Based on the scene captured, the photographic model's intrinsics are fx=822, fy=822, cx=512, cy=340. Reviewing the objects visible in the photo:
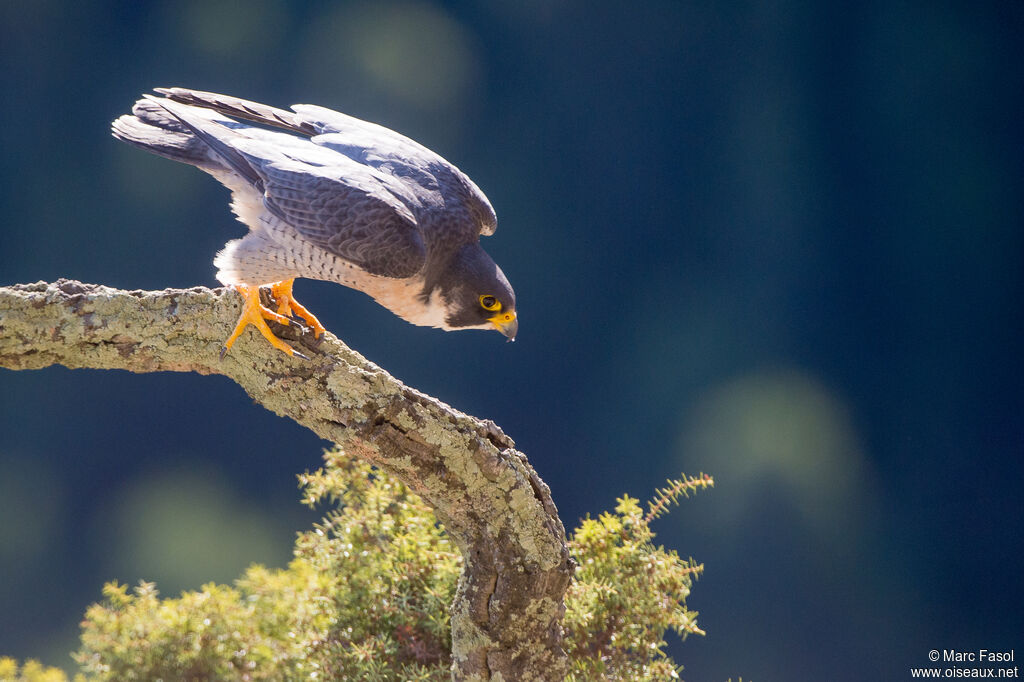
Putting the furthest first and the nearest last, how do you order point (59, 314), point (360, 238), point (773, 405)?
point (773, 405), point (360, 238), point (59, 314)

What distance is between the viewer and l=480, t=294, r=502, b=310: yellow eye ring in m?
2.13

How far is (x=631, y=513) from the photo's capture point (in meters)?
2.30

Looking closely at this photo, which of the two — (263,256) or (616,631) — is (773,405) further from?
(263,256)

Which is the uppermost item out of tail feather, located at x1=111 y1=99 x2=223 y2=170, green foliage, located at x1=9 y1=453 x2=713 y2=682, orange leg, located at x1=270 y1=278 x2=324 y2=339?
tail feather, located at x1=111 y1=99 x2=223 y2=170

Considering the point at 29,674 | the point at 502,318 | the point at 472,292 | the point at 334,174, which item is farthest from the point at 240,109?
the point at 29,674

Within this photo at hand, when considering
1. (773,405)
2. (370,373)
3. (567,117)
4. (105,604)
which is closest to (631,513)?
(370,373)

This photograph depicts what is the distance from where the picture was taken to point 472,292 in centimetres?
212

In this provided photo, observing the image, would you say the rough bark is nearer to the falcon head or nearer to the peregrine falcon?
the peregrine falcon

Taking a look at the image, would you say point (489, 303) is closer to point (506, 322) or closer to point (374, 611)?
point (506, 322)

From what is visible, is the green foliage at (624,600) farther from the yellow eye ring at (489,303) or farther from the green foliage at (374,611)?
the yellow eye ring at (489,303)

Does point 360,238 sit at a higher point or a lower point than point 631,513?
higher

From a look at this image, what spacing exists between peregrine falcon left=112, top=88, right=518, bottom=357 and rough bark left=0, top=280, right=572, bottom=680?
0.29 ft

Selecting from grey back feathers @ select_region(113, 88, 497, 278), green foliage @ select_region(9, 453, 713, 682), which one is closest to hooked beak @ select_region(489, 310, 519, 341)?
grey back feathers @ select_region(113, 88, 497, 278)

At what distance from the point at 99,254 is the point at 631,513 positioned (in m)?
2.59
